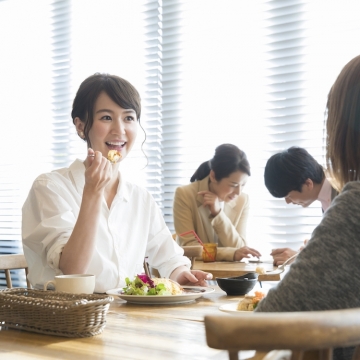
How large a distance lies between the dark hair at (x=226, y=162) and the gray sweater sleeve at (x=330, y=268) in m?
2.69

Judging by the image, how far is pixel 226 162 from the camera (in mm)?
3518

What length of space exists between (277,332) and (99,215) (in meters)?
1.25

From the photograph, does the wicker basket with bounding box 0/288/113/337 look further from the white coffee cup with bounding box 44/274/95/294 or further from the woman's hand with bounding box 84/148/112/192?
the woman's hand with bounding box 84/148/112/192

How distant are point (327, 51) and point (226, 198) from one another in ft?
3.93

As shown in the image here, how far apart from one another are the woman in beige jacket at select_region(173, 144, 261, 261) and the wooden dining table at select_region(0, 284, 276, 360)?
231 cm

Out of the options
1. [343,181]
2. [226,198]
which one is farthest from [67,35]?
[343,181]

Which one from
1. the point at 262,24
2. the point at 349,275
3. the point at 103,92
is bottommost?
the point at 349,275

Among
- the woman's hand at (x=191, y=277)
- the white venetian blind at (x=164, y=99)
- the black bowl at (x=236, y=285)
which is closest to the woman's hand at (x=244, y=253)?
the white venetian blind at (x=164, y=99)

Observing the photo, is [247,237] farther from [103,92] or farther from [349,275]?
[349,275]

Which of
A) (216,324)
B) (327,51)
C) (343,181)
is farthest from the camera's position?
(327,51)

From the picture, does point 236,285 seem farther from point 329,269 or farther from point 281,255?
point 281,255

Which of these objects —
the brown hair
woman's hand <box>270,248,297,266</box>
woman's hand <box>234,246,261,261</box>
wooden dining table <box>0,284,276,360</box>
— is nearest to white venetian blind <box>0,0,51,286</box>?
woman's hand <box>234,246,261,261</box>

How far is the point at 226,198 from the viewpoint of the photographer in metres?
3.84

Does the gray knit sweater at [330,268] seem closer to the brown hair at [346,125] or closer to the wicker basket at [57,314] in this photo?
the brown hair at [346,125]
